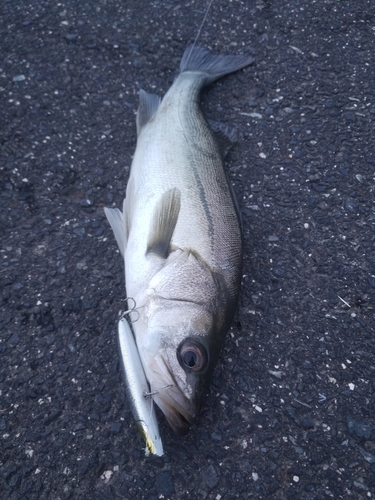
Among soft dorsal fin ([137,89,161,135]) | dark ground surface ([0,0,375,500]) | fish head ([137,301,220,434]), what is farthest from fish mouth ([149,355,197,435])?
soft dorsal fin ([137,89,161,135])

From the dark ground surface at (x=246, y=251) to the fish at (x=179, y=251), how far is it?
259 mm

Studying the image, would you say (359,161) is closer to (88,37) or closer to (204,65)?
(204,65)

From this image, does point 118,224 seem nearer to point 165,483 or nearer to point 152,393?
point 152,393

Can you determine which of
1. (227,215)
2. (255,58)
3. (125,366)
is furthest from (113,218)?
(255,58)

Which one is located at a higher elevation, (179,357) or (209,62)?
(209,62)

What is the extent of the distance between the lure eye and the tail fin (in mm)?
2479

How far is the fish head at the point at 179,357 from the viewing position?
231cm

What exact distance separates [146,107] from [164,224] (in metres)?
1.34

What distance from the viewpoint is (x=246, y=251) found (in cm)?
321

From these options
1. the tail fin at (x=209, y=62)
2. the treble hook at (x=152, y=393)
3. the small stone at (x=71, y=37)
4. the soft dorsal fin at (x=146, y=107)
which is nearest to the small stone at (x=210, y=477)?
the treble hook at (x=152, y=393)

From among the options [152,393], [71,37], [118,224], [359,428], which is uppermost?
[71,37]

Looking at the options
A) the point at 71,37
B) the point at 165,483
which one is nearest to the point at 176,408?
the point at 165,483

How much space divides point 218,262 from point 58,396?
3.63 ft

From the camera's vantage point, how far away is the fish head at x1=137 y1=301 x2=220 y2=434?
2.31 meters
